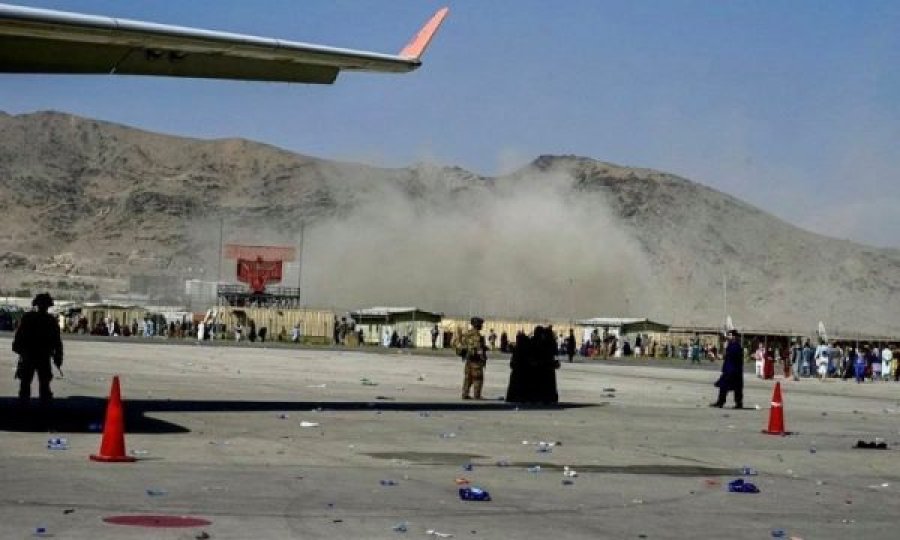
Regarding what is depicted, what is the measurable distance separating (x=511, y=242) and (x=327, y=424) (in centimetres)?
17206

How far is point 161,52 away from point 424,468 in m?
10.1

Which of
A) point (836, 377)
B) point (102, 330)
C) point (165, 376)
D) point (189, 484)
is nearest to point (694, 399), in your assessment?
point (165, 376)

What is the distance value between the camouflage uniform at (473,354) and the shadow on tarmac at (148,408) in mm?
499

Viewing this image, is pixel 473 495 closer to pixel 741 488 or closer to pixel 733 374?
pixel 741 488

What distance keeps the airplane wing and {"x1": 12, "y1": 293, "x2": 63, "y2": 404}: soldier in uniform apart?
389cm

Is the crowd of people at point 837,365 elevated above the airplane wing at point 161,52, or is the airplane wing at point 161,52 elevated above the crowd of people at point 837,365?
the airplane wing at point 161,52

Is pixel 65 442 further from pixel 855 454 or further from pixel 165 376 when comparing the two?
pixel 165 376

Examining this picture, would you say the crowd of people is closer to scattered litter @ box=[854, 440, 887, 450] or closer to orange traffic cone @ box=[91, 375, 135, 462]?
scattered litter @ box=[854, 440, 887, 450]

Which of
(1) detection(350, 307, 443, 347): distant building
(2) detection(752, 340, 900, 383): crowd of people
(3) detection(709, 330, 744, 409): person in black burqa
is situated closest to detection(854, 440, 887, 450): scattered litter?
(3) detection(709, 330, 744, 409): person in black burqa

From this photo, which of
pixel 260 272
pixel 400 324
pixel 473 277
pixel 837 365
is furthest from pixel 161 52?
pixel 473 277

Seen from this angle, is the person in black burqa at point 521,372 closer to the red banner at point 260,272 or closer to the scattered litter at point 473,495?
the scattered litter at point 473,495

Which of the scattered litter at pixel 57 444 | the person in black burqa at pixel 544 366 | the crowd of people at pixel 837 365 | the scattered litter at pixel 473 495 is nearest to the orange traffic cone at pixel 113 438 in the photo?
the scattered litter at pixel 57 444

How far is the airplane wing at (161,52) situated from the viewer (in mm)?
22109

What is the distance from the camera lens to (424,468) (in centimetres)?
1808
